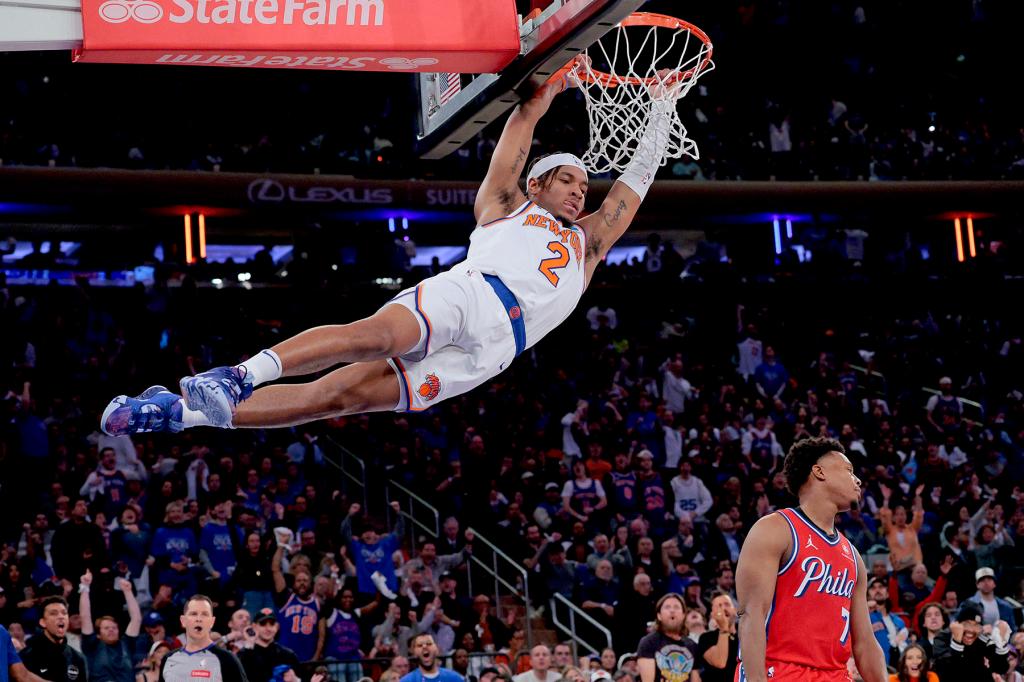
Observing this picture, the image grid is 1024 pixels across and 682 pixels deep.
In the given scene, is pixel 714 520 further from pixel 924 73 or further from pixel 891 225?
pixel 924 73

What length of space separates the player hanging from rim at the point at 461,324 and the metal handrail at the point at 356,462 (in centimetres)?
925

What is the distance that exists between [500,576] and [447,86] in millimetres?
8596

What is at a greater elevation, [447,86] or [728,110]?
[728,110]

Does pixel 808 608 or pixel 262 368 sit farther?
pixel 808 608

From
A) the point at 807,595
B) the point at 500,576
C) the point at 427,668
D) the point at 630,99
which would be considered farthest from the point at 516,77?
the point at 500,576

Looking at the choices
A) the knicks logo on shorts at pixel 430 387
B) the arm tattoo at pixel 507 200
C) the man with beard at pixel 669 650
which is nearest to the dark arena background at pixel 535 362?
the man with beard at pixel 669 650

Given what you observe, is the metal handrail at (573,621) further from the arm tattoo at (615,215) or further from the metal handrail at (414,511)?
the arm tattoo at (615,215)

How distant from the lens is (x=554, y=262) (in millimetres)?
6426

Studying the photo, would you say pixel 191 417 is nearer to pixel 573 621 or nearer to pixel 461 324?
pixel 461 324

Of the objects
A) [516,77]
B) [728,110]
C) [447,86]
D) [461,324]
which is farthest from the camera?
[728,110]

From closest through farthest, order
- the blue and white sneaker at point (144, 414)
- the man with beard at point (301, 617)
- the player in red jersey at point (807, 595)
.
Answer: the blue and white sneaker at point (144, 414), the player in red jersey at point (807, 595), the man with beard at point (301, 617)

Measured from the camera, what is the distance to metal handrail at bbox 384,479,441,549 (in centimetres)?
1470

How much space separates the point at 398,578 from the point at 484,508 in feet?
6.50

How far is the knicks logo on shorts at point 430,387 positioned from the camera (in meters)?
6.12
